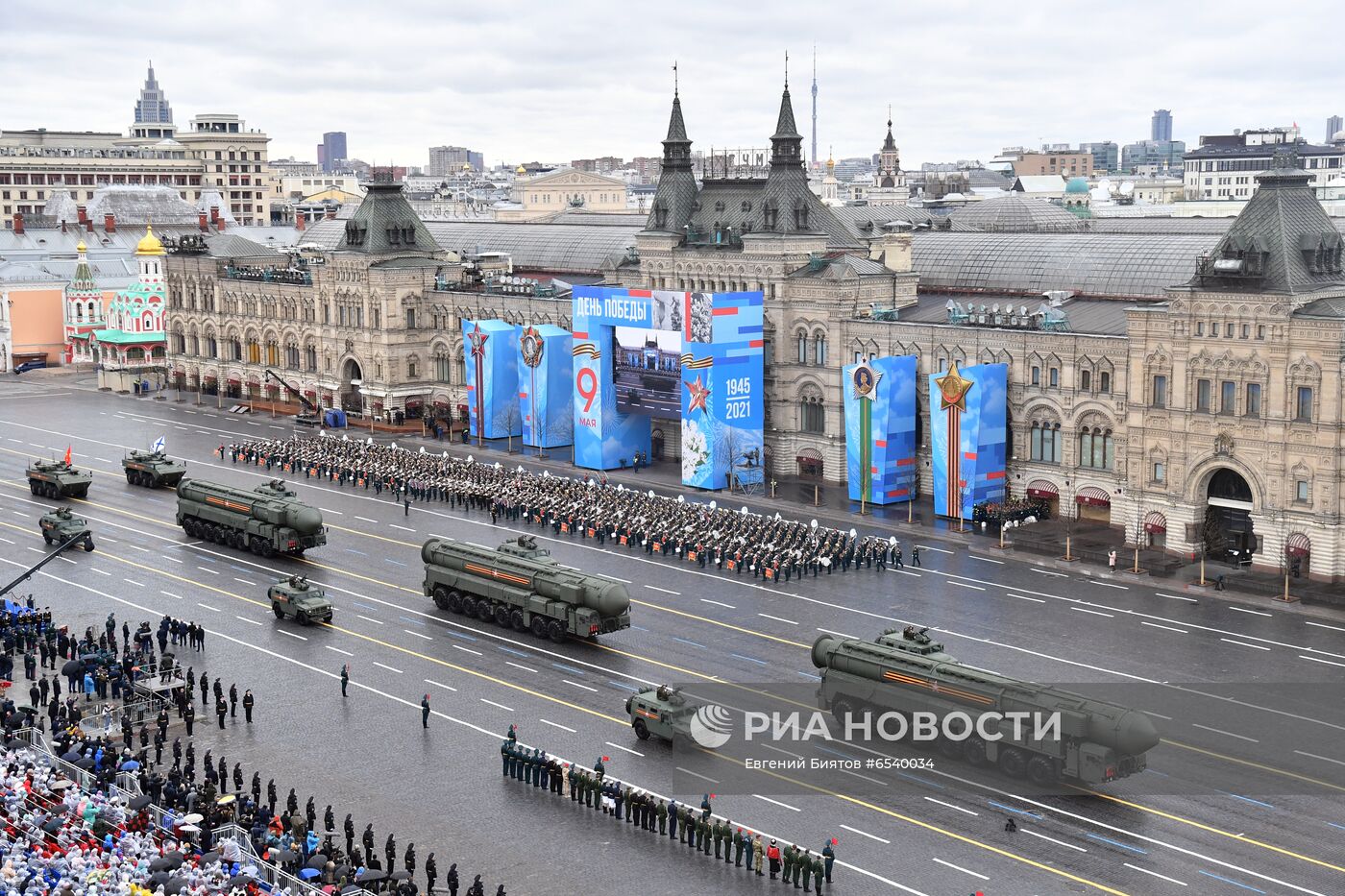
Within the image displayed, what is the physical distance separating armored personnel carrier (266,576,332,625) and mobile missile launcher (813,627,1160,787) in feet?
A: 93.3

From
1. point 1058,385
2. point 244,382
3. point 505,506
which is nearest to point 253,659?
point 505,506

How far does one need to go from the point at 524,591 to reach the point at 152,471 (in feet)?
163

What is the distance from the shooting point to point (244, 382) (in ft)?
539

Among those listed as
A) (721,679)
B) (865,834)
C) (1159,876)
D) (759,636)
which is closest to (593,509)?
(759,636)

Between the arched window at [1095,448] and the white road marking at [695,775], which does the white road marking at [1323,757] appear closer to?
the white road marking at [695,775]

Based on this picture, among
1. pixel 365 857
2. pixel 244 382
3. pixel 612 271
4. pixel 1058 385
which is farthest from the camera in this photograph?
pixel 244 382

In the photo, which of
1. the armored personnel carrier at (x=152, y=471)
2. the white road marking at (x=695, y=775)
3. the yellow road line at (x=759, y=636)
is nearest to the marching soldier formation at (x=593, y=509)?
the armored personnel carrier at (x=152, y=471)

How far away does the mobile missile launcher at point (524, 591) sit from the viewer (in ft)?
246

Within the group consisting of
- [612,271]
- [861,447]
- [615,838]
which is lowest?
[615,838]

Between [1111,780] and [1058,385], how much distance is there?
4847cm

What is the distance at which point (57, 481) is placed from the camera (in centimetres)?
11294

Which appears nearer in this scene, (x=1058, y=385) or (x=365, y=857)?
(x=365, y=857)

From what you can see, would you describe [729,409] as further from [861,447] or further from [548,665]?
[548,665]

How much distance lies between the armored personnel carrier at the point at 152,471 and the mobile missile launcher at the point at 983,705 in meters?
67.3
